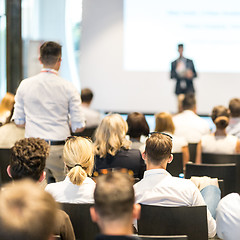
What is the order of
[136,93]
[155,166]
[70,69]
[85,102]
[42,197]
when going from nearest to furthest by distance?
[42,197], [155,166], [85,102], [136,93], [70,69]

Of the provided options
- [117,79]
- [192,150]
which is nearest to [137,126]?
[192,150]

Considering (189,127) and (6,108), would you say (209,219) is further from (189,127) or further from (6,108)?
(189,127)

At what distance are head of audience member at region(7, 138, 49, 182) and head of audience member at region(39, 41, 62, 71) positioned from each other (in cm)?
156

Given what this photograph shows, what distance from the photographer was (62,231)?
1.95m

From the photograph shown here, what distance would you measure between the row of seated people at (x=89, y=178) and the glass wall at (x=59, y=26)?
7645 mm

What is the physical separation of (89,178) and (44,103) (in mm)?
1361

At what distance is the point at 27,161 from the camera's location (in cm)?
217

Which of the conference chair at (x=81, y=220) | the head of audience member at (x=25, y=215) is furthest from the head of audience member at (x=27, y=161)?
the head of audience member at (x=25, y=215)

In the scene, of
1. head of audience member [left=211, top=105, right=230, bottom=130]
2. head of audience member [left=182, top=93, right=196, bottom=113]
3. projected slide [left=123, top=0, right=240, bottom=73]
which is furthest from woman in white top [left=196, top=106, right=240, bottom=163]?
projected slide [left=123, top=0, right=240, bottom=73]

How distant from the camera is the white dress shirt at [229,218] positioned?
2.28 m

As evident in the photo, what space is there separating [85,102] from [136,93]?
3883 millimetres

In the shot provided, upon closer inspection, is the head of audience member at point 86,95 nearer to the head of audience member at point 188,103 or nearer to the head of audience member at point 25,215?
the head of audience member at point 188,103

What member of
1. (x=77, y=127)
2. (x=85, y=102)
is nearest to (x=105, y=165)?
(x=77, y=127)

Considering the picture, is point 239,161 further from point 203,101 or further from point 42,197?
point 203,101
